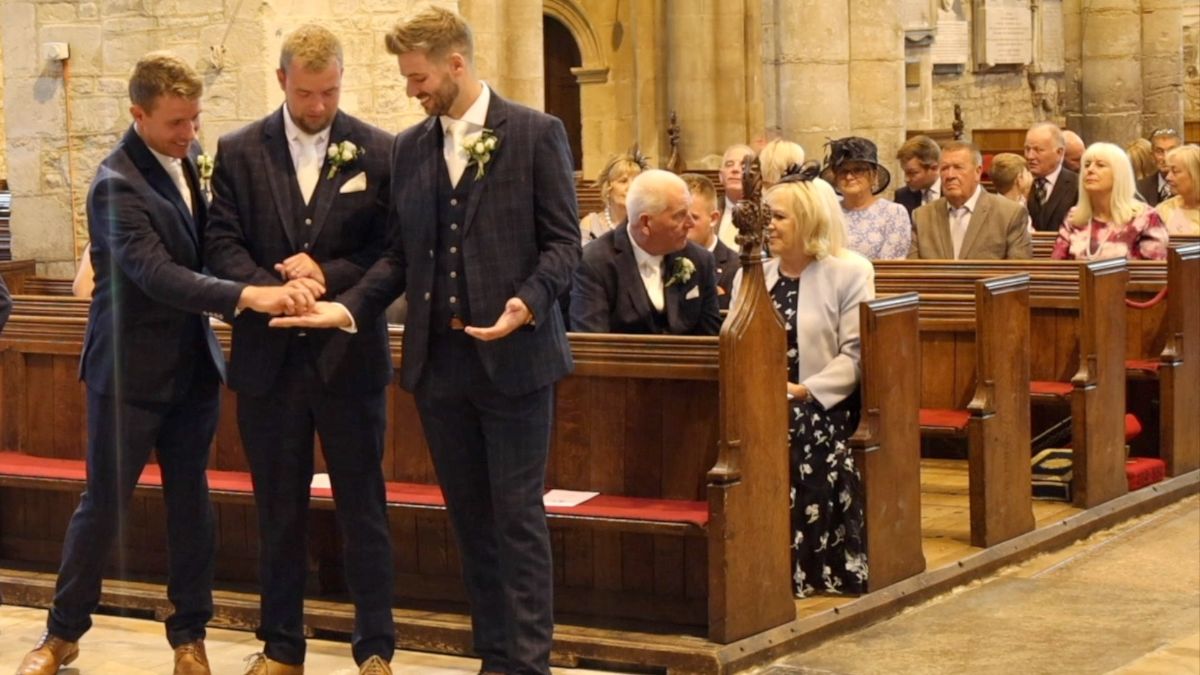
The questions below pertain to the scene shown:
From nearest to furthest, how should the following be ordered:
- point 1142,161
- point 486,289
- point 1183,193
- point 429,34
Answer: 1. point 429,34
2. point 486,289
3. point 1183,193
4. point 1142,161

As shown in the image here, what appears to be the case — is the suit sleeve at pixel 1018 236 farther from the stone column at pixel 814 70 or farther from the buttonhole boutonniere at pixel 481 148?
the stone column at pixel 814 70

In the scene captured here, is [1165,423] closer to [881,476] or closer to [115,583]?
[881,476]

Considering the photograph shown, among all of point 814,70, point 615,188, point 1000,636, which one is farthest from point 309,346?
point 814,70

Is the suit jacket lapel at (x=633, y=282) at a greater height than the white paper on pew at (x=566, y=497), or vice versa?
the suit jacket lapel at (x=633, y=282)

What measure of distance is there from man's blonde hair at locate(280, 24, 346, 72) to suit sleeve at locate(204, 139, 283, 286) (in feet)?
1.06

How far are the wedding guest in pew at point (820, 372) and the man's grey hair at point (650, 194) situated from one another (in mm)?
332

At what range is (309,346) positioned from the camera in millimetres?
4711

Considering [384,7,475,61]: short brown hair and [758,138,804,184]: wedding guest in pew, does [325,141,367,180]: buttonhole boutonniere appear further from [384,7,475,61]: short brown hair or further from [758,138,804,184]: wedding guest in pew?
[758,138,804,184]: wedding guest in pew

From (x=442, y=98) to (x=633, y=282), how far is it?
141 cm

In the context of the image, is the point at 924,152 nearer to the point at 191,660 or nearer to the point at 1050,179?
the point at 1050,179

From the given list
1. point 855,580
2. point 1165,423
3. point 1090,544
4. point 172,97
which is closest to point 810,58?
point 1165,423

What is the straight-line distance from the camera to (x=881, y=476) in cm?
602

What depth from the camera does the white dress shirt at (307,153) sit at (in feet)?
15.5

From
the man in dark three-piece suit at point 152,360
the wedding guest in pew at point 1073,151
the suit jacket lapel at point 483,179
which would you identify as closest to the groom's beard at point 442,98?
the suit jacket lapel at point 483,179
